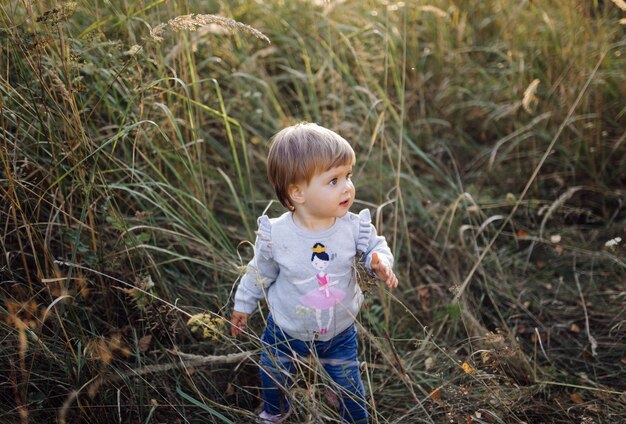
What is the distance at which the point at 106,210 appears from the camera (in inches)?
85.6

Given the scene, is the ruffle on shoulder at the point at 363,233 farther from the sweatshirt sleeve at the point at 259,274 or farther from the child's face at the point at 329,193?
the sweatshirt sleeve at the point at 259,274

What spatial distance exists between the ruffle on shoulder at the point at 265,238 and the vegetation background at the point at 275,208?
25 centimetres

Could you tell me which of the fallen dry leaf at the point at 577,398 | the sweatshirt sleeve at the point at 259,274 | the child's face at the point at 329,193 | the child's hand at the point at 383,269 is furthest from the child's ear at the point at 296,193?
the fallen dry leaf at the point at 577,398

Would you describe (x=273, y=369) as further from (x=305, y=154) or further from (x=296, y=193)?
(x=305, y=154)

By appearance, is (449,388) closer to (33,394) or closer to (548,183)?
(33,394)

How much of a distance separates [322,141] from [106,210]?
0.88 m

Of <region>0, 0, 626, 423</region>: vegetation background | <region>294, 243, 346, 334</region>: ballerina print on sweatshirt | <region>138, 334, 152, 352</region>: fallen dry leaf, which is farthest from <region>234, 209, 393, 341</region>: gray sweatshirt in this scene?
<region>138, 334, 152, 352</region>: fallen dry leaf

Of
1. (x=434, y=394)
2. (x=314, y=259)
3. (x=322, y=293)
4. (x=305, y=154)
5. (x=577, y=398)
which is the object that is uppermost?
(x=305, y=154)

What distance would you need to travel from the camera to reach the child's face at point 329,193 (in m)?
1.83

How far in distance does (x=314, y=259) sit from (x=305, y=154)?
1.10 feet

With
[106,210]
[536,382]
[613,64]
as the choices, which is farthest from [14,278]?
[613,64]

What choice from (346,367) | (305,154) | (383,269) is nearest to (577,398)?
(346,367)

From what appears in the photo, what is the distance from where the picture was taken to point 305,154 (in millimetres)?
1820

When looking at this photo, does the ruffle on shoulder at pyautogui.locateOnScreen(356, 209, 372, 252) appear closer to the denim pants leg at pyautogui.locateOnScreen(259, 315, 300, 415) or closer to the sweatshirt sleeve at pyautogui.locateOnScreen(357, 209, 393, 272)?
the sweatshirt sleeve at pyautogui.locateOnScreen(357, 209, 393, 272)
